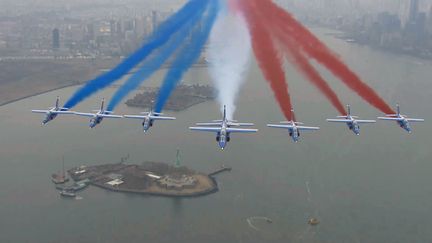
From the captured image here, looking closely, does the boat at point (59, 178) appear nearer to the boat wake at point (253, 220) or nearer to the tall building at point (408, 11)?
the boat wake at point (253, 220)

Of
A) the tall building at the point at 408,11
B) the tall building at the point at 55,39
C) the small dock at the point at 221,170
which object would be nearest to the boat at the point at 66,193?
the small dock at the point at 221,170

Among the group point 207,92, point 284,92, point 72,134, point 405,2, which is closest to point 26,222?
point 72,134

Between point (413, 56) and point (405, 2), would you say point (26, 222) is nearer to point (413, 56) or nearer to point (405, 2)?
point (413, 56)

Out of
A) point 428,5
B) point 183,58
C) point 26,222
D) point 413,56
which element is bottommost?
point 26,222

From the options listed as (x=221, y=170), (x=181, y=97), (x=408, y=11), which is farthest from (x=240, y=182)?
(x=408, y=11)

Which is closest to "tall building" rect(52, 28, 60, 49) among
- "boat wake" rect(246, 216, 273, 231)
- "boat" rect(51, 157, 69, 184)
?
"boat" rect(51, 157, 69, 184)
